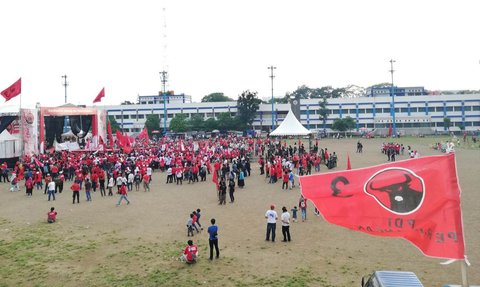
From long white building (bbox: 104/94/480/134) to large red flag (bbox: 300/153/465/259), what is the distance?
7141cm

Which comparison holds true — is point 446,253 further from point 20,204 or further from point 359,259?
point 20,204

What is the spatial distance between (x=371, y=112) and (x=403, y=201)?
76225mm

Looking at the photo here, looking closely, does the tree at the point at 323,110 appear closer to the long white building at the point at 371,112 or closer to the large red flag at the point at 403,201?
the long white building at the point at 371,112

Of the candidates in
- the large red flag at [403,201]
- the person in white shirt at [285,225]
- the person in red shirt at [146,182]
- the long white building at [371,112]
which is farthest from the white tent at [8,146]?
the long white building at [371,112]

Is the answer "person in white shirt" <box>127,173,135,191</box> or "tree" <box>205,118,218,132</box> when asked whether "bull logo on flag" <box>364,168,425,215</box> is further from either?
"tree" <box>205,118,218,132</box>

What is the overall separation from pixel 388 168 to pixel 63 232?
11.2m

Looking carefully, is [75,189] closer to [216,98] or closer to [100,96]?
[100,96]

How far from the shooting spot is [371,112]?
3031 inches

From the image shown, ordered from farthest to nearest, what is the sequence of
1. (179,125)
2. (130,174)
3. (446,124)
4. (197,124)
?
1. (446,124)
2. (197,124)
3. (179,125)
4. (130,174)

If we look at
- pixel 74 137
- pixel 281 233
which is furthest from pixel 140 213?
pixel 74 137

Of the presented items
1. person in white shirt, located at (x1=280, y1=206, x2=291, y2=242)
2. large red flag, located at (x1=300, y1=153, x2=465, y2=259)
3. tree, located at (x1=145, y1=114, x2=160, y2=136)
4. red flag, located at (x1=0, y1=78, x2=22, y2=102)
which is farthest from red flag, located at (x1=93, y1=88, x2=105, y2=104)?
large red flag, located at (x1=300, y1=153, x2=465, y2=259)

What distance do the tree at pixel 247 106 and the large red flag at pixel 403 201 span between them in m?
68.5

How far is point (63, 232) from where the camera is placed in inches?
501

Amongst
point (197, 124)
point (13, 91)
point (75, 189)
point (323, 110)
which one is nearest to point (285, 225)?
point (75, 189)
